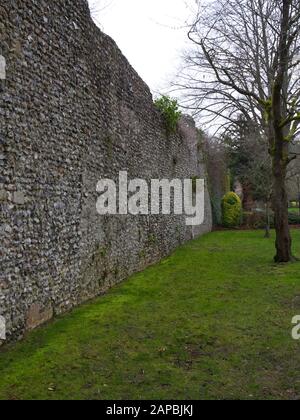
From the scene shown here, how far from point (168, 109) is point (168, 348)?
369 inches

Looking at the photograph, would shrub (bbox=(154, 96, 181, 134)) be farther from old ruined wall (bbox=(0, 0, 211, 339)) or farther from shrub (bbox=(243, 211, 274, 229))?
shrub (bbox=(243, 211, 274, 229))

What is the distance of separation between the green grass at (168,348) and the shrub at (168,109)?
6.18m

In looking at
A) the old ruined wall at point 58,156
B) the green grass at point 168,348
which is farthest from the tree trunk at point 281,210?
the old ruined wall at point 58,156

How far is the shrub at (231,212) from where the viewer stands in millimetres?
24453

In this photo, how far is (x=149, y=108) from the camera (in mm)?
11656

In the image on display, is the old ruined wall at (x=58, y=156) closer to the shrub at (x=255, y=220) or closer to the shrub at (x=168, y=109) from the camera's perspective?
the shrub at (x=168, y=109)

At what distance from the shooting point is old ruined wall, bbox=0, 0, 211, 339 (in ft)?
16.6

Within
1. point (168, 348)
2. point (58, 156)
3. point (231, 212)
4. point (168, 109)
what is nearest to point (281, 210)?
point (168, 109)

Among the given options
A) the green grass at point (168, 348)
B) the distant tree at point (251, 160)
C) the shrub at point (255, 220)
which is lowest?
the green grass at point (168, 348)

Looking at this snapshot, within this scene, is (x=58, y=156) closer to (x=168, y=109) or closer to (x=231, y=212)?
(x=168, y=109)

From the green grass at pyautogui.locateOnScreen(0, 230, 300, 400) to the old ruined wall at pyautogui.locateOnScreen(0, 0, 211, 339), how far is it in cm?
50

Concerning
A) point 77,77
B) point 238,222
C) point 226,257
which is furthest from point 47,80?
point 238,222

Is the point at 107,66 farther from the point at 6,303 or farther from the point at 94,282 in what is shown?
the point at 6,303
